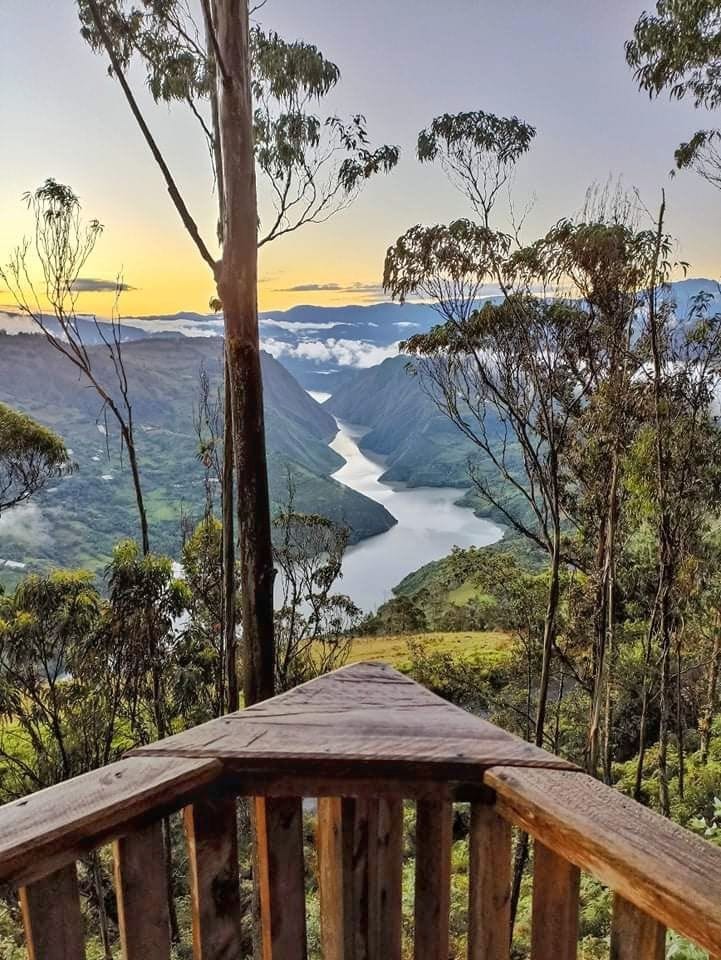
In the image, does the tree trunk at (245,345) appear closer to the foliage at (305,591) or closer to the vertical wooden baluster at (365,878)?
the vertical wooden baluster at (365,878)

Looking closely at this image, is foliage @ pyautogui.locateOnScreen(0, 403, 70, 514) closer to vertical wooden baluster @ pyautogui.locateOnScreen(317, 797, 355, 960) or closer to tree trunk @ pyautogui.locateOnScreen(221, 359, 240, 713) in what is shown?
tree trunk @ pyautogui.locateOnScreen(221, 359, 240, 713)

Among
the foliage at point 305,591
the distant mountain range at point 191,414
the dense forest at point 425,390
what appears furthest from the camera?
the distant mountain range at point 191,414

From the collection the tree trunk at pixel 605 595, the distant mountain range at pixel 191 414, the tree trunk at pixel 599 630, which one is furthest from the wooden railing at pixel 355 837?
the tree trunk at pixel 599 630

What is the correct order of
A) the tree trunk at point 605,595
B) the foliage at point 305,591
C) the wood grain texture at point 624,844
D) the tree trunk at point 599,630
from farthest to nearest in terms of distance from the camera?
the foliage at point 305,591 < the tree trunk at point 599,630 < the tree trunk at point 605,595 < the wood grain texture at point 624,844

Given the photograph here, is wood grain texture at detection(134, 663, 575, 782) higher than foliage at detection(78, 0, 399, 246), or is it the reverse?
foliage at detection(78, 0, 399, 246)

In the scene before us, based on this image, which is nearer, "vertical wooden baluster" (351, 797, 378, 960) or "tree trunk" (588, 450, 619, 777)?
"vertical wooden baluster" (351, 797, 378, 960)

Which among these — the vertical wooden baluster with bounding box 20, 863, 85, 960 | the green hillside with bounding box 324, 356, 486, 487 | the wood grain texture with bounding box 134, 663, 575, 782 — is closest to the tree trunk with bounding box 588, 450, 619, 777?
the wood grain texture with bounding box 134, 663, 575, 782

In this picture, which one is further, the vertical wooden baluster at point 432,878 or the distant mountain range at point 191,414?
the distant mountain range at point 191,414

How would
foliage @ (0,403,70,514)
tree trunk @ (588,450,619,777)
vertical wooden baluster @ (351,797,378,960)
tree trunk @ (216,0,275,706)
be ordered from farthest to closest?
1. foliage @ (0,403,70,514)
2. tree trunk @ (588,450,619,777)
3. tree trunk @ (216,0,275,706)
4. vertical wooden baluster @ (351,797,378,960)
